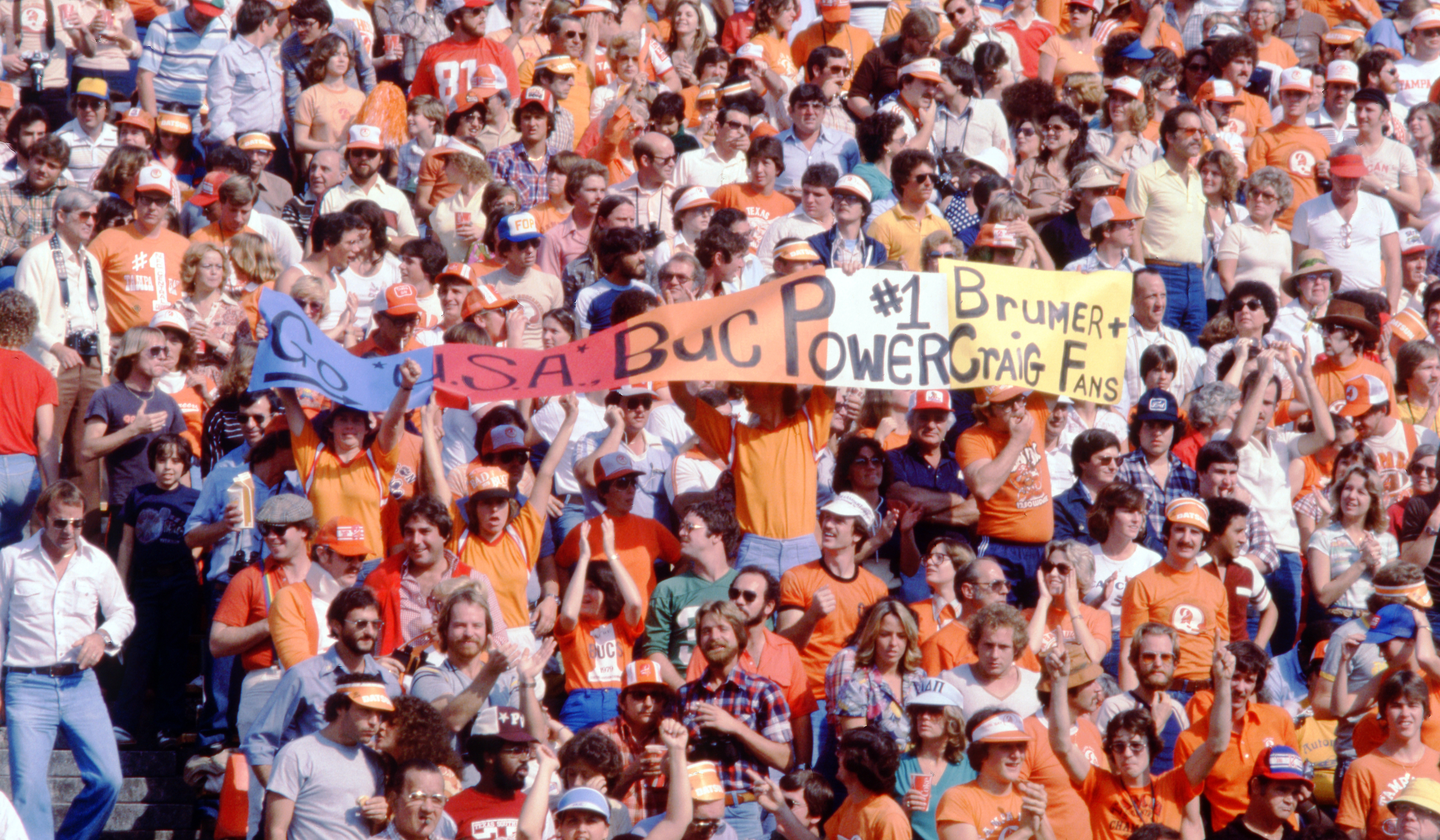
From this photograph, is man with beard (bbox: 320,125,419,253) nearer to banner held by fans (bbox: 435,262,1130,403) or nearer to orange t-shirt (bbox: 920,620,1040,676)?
banner held by fans (bbox: 435,262,1130,403)

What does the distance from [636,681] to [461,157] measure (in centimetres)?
528

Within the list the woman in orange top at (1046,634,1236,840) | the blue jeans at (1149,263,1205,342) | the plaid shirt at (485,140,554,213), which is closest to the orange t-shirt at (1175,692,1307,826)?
the woman in orange top at (1046,634,1236,840)

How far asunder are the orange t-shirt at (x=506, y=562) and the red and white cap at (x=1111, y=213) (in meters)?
4.67

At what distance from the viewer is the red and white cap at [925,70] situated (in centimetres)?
1505

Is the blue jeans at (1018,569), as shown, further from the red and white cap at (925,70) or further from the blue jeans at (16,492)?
the red and white cap at (925,70)

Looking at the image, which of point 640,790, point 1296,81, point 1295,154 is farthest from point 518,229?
point 1296,81

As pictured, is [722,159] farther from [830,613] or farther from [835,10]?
[830,613]

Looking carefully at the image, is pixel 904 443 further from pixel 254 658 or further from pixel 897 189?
pixel 254 658

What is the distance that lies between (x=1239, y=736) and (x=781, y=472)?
7.98 feet

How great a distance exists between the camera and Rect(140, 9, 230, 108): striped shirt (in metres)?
15.9

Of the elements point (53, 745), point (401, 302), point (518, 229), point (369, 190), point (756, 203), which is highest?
point (401, 302)

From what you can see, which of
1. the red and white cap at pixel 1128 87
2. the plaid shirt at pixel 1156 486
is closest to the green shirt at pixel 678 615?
the plaid shirt at pixel 1156 486

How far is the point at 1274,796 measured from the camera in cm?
951

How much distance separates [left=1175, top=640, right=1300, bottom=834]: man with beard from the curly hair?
3290mm
